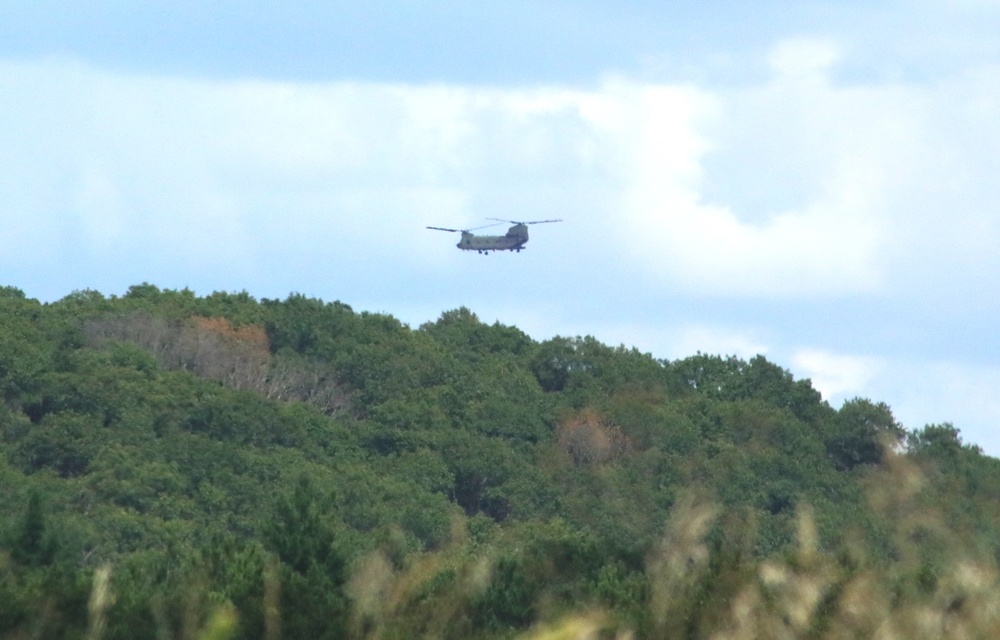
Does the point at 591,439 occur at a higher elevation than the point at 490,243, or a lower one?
lower

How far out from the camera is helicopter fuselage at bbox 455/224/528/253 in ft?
196

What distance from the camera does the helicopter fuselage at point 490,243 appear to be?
59.7 meters

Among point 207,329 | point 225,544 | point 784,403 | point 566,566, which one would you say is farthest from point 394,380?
point 225,544

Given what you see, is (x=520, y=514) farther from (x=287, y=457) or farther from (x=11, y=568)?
(x=11, y=568)

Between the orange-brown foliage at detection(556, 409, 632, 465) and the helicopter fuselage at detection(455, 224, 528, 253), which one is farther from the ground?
the helicopter fuselage at detection(455, 224, 528, 253)

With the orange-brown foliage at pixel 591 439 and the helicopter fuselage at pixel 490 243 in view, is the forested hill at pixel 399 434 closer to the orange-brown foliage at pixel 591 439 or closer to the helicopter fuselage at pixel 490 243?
the orange-brown foliage at pixel 591 439

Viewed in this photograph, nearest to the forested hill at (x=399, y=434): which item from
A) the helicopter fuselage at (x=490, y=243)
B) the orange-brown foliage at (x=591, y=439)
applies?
the orange-brown foliage at (x=591, y=439)

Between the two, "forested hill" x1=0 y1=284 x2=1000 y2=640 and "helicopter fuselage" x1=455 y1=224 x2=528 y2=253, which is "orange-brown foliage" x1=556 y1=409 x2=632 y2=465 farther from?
"helicopter fuselage" x1=455 y1=224 x2=528 y2=253

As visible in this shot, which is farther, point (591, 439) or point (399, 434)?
point (591, 439)

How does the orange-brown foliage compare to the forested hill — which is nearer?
the forested hill

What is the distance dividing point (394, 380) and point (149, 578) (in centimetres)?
4290

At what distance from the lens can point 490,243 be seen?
59.9 metres

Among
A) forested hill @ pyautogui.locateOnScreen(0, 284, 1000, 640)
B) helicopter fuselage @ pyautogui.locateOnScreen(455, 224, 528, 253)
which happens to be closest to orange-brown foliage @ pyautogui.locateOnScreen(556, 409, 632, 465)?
forested hill @ pyautogui.locateOnScreen(0, 284, 1000, 640)

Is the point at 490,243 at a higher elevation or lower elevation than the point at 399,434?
higher
